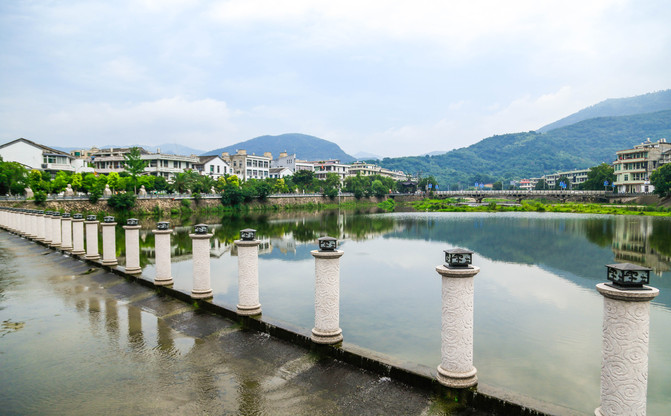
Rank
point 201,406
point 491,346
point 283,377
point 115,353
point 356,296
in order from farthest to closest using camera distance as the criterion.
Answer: point 356,296, point 491,346, point 115,353, point 283,377, point 201,406

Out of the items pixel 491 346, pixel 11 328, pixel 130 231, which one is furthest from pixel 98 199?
pixel 491 346

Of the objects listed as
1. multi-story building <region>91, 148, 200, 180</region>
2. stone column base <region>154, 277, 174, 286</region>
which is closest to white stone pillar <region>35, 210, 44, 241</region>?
stone column base <region>154, 277, 174, 286</region>

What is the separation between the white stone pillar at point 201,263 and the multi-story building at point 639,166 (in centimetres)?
7945

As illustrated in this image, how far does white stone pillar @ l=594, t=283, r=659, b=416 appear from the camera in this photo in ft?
10.6

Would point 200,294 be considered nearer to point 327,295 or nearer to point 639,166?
point 327,295

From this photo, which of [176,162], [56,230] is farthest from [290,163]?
[56,230]

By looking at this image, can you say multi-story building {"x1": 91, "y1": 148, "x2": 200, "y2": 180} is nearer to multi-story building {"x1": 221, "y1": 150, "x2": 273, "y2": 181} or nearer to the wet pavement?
multi-story building {"x1": 221, "y1": 150, "x2": 273, "y2": 181}

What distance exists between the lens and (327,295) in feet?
17.6

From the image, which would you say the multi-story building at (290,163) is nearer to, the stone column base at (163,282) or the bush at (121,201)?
the bush at (121,201)

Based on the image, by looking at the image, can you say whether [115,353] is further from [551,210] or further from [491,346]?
[551,210]

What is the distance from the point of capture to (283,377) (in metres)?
4.71

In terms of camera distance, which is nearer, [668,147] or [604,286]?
[604,286]

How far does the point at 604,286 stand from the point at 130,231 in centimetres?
958

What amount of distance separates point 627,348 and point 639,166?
83.7m
